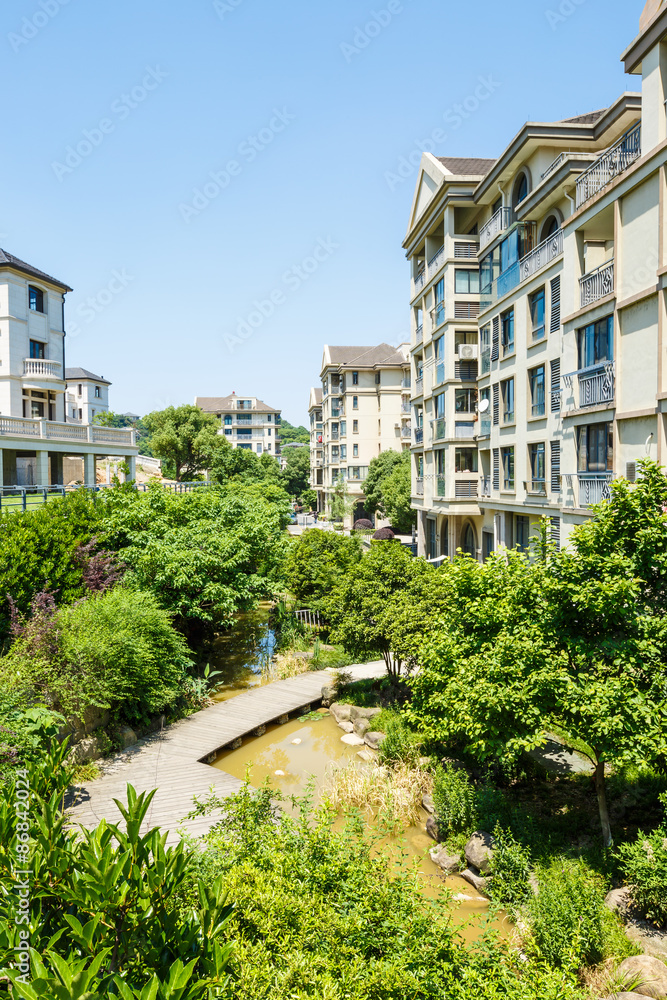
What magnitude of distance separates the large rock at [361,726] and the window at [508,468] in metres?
10.7

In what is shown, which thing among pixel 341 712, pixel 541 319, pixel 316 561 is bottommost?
pixel 341 712

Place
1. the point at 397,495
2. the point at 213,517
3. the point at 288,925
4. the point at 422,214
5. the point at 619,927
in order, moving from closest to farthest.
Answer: the point at 288,925 → the point at 619,927 → the point at 213,517 → the point at 422,214 → the point at 397,495

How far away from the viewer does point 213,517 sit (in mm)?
19719

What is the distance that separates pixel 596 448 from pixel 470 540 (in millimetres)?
12898

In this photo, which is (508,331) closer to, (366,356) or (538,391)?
(538,391)

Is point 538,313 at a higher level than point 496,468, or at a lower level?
higher

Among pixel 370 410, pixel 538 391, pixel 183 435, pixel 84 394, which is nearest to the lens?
pixel 538 391

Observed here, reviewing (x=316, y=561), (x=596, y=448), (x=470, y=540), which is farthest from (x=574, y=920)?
(x=470, y=540)

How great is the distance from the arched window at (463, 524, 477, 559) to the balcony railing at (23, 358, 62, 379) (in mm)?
23121

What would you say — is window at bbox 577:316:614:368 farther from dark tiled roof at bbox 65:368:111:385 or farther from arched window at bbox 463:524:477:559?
dark tiled roof at bbox 65:368:111:385

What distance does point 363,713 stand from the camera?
15.1 metres

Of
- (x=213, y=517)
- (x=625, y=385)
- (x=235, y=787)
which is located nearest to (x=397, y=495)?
(x=213, y=517)

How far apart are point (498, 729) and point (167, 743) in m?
7.91

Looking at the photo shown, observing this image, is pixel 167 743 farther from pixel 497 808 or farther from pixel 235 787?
pixel 497 808
